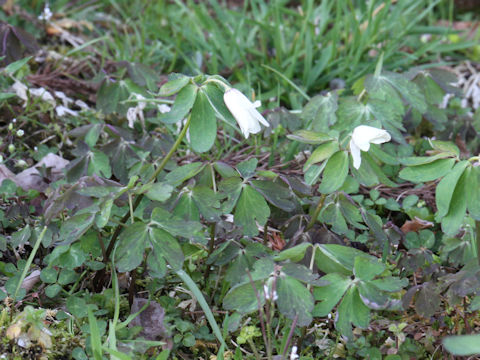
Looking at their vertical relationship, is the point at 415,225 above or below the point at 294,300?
below

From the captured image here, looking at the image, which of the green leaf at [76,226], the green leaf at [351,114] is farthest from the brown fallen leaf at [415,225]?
the green leaf at [76,226]

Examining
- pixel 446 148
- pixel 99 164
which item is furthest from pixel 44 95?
pixel 446 148

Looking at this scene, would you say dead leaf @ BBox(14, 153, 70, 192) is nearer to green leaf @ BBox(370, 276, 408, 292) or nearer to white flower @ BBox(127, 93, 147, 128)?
white flower @ BBox(127, 93, 147, 128)

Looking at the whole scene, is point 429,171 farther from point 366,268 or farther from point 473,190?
point 366,268

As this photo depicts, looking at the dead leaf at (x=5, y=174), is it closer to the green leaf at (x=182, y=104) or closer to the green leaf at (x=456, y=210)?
the green leaf at (x=182, y=104)

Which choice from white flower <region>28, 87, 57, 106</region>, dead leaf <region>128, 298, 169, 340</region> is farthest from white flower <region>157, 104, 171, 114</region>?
dead leaf <region>128, 298, 169, 340</region>

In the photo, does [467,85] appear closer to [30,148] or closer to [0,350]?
[30,148]
